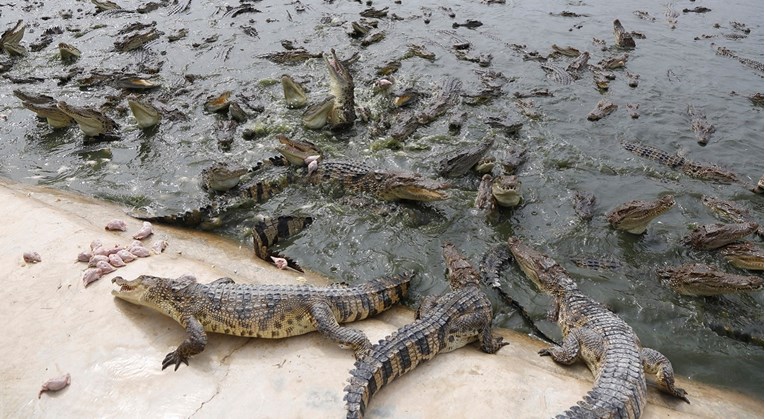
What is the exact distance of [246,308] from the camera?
15.0 feet

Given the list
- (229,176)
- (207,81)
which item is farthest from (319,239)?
(207,81)

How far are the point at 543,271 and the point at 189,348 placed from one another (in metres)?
3.82

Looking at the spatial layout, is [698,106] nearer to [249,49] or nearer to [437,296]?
[437,296]

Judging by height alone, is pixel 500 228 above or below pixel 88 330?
below

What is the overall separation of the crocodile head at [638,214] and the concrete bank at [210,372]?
236 centimetres

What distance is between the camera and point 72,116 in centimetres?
898

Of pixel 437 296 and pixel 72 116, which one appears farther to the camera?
pixel 72 116

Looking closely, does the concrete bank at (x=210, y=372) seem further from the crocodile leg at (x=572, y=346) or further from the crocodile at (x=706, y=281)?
the crocodile at (x=706, y=281)

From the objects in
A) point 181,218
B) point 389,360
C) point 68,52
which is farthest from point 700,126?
point 68,52

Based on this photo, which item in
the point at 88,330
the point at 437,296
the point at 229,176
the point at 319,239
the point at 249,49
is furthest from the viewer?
the point at 249,49

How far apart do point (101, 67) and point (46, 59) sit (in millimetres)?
1927

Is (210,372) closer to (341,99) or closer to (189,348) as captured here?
(189,348)

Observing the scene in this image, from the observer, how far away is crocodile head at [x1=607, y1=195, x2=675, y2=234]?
638cm

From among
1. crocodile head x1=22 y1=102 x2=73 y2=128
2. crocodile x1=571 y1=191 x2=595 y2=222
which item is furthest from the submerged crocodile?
crocodile head x1=22 y1=102 x2=73 y2=128
